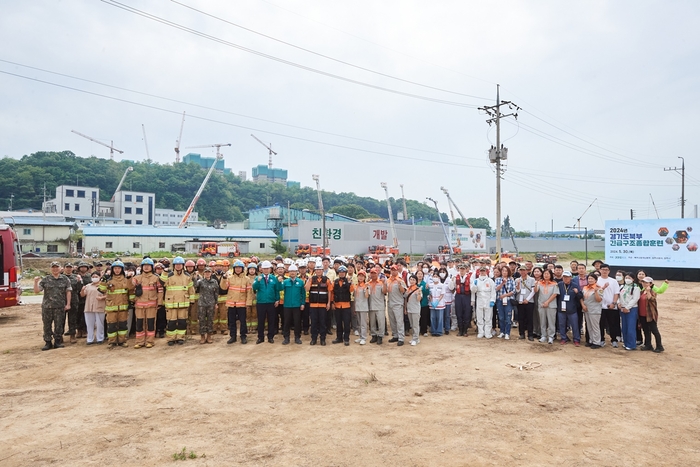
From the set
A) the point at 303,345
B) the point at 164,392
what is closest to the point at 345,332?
the point at 303,345

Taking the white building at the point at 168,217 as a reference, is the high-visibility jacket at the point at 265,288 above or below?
below

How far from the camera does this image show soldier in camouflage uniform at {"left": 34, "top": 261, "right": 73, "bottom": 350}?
8.61 metres

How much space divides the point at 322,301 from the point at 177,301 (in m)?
3.08

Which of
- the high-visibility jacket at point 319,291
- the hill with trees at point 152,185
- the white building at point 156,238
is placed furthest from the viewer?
the hill with trees at point 152,185

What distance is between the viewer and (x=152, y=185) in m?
94.9

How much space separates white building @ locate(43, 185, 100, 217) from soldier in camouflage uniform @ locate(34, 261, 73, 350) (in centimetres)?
7185

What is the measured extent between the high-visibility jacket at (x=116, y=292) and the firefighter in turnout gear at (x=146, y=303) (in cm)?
24

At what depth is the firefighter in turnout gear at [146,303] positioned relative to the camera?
28.4 feet

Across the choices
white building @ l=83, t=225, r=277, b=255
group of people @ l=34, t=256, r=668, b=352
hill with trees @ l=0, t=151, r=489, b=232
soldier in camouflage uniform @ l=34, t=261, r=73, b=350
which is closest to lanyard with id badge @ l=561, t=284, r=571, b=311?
group of people @ l=34, t=256, r=668, b=352

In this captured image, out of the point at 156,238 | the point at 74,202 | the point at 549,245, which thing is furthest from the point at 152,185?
the point at 549,245

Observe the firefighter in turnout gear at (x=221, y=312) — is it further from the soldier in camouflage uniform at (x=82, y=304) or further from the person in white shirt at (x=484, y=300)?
the person in white shirt at (x=484, y=300)

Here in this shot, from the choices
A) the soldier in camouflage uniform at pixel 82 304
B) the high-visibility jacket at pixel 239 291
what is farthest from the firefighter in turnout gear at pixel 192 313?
the soldier in camouflage uniform at pixel 82 304

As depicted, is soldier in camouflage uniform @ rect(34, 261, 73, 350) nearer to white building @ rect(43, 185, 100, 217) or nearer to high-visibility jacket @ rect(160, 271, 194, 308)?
high-visibility jacket @ rect(160, 271, 194, 308)

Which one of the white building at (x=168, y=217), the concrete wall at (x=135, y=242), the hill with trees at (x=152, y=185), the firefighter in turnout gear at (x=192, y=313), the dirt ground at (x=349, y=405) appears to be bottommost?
the dirt ground at (x=349, y=405)
